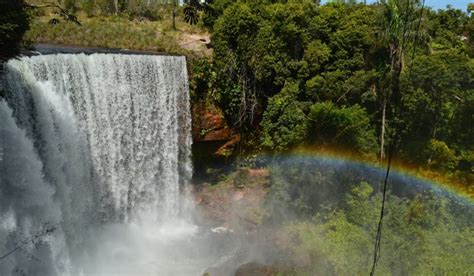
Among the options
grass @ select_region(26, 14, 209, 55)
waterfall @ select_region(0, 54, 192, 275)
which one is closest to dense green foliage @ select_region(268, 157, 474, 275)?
waterfall @ select_region(0, 54, 192, 275)

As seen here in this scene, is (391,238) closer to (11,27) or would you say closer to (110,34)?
(11,27)

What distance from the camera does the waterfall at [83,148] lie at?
13062mm

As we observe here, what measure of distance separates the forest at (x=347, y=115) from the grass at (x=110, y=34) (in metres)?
0.18

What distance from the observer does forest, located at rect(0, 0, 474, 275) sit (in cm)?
1719

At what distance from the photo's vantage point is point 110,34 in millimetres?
25062

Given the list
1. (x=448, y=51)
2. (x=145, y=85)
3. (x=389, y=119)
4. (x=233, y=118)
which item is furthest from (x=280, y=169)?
(x=448, y=51)

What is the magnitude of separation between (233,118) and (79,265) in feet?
34.5

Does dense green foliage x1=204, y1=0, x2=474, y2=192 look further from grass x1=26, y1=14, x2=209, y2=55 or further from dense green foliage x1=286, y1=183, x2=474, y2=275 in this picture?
grass x1=26, y1=14, x2=209, y2=55

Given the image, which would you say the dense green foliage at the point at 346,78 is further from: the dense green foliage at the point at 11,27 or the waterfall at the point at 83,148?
the dense green foliage at the point at 11,27

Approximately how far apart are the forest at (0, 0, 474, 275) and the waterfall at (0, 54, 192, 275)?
2.18m

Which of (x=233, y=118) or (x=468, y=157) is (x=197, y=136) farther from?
(x=468, y=157)

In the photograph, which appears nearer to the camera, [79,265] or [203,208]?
[79,265]

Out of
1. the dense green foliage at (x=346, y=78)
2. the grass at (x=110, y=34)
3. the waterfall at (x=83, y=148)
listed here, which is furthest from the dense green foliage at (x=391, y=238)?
the grass at (x=110, y=34)

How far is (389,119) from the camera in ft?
66.5
